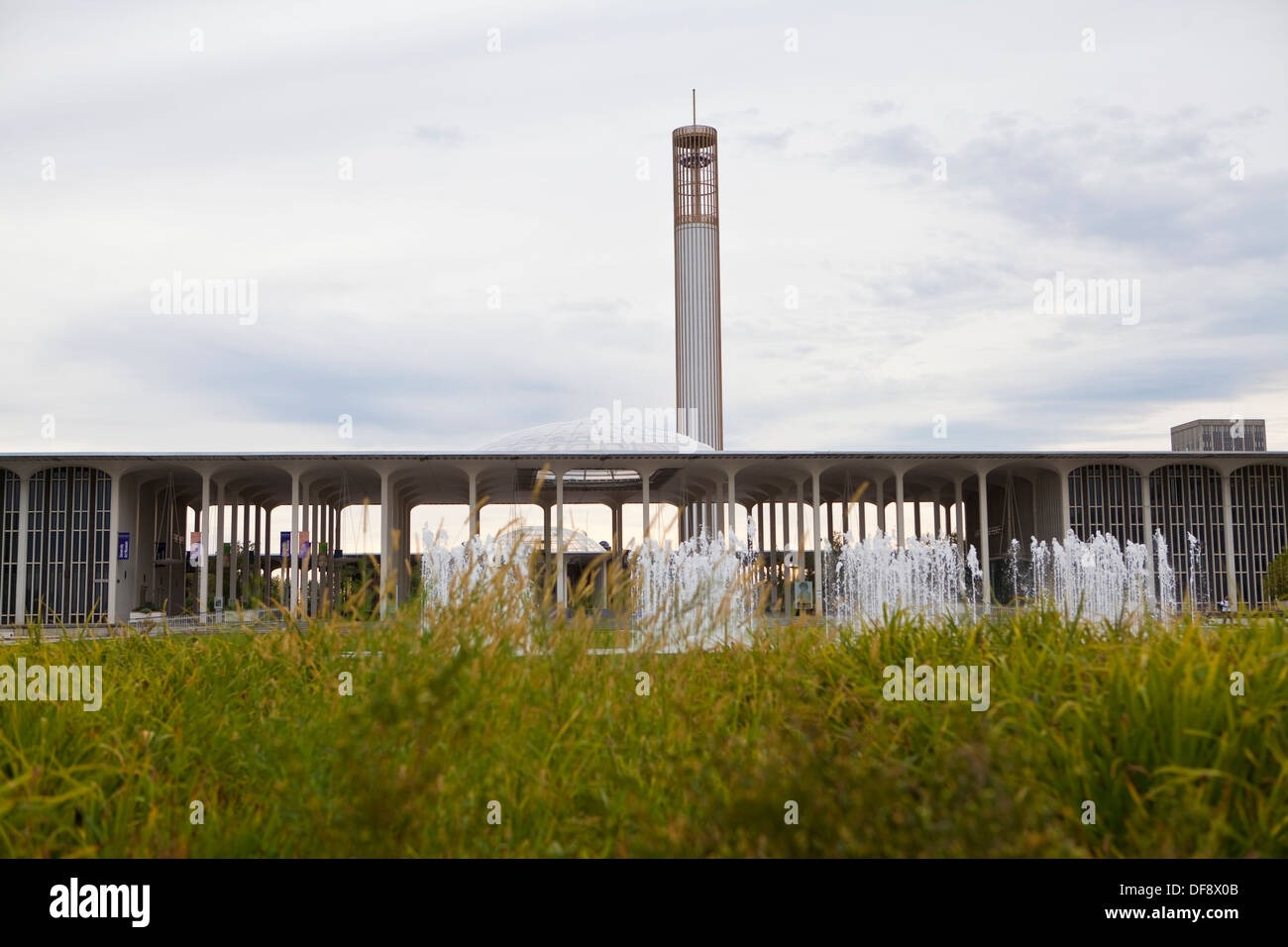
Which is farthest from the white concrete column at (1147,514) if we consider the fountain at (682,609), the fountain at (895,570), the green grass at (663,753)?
the fountain at (682,609)

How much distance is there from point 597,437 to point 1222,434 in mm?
35165

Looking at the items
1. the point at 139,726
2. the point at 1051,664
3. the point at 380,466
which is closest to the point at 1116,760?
the point at 1051,664

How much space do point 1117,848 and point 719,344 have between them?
56917 millimetres

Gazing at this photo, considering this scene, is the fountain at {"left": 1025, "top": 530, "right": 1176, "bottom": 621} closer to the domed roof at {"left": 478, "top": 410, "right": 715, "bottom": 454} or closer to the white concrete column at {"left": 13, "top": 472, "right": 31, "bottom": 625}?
the domed roof at {"left": 478, "top": 410, "right": 715, "bottom": 454}

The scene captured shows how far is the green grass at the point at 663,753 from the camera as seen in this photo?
366cm

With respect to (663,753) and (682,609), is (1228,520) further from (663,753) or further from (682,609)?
(663,753)

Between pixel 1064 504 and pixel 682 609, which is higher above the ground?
pixel 1064 504

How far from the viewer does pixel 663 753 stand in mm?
4895

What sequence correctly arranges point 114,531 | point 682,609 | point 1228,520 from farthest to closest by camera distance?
point 1228,520
point 114,531
point 682,609

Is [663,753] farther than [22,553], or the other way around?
[22,553]

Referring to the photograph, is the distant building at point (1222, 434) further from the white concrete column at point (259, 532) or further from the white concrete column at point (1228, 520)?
the white concrete column at point (259, 532)

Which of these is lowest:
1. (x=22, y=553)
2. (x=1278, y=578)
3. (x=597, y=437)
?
(x=1278, y=578)

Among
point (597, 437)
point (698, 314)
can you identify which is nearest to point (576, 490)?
point (597, 437)

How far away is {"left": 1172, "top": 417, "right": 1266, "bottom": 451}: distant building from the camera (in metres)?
53.7
